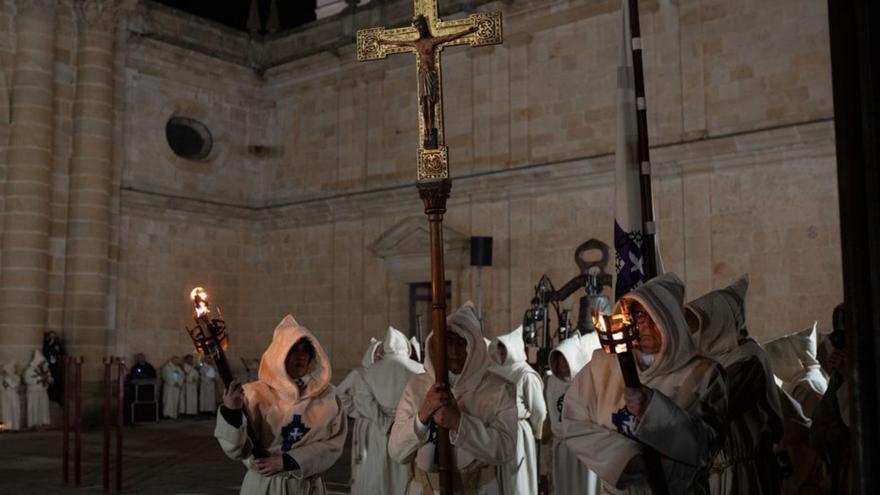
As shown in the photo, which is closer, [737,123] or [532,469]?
[532,469]

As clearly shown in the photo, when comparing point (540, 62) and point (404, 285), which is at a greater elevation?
point (540, 62)

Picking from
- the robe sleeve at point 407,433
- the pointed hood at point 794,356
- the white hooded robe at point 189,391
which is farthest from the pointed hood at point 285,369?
the white hooded robe at point 189,391

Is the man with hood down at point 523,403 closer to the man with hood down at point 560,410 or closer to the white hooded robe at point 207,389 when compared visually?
the man with hood down at point 560,410

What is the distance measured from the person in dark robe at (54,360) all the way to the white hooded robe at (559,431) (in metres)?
12.7

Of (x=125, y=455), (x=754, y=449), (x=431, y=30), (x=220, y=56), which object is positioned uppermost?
(x=220, y=56)

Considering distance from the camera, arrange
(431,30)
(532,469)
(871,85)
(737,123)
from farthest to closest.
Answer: (737,123) → (532,469) → (431,30) → (871,85)

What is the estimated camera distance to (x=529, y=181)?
18.6 meters

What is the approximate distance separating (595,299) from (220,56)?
47.7 ft

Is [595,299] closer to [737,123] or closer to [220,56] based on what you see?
[737,123]

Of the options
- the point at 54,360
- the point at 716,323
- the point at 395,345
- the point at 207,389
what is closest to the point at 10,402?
the point at 54,360

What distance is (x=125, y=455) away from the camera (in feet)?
45.4

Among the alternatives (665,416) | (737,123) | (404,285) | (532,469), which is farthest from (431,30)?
(404,285)

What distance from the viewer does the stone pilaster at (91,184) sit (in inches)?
759

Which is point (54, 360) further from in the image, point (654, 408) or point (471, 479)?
point (654, 408)
